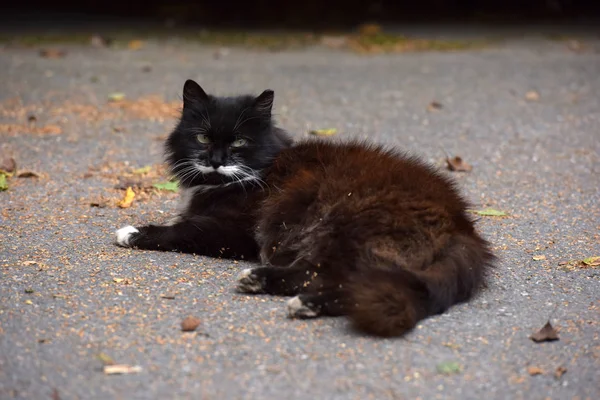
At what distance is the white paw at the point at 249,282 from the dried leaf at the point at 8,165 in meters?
2.80

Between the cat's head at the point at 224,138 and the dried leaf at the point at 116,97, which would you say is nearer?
the cat's head at the point at 224,138

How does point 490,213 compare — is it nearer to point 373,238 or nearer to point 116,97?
point 373,238

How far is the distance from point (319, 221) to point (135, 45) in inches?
277

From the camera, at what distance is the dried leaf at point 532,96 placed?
8.41 metres

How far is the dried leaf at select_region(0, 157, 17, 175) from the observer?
5.90m

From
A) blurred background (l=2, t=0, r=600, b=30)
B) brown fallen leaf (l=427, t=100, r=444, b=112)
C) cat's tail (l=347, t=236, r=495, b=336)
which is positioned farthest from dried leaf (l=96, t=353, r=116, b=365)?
blurred background (l=2, t=0, r=600, b=30)

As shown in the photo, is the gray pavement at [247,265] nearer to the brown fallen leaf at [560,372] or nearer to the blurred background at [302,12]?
the brown fallen leaf at [560,372]

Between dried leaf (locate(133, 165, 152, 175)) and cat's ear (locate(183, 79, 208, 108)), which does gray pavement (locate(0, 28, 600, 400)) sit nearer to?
dried leaf (locate(133, 165, 152, 175))

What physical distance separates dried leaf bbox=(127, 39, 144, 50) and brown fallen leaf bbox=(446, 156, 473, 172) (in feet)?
17.4

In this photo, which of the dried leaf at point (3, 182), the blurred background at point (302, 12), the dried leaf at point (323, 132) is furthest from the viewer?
the blurred background at point (302, 12)

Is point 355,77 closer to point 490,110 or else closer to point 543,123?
point 490,110

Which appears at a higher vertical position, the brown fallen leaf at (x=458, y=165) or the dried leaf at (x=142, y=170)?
the brown fallen leaf at (x=458, y=165)

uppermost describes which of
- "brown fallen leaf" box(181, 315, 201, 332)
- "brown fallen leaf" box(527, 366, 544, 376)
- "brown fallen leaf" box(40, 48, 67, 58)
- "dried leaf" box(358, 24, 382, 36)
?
"dried leaf" box(358, 24, 382, 36)

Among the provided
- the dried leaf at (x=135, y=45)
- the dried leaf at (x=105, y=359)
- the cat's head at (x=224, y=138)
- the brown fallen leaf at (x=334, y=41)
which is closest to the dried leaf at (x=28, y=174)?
the cat's head at (x=224, y=138)
